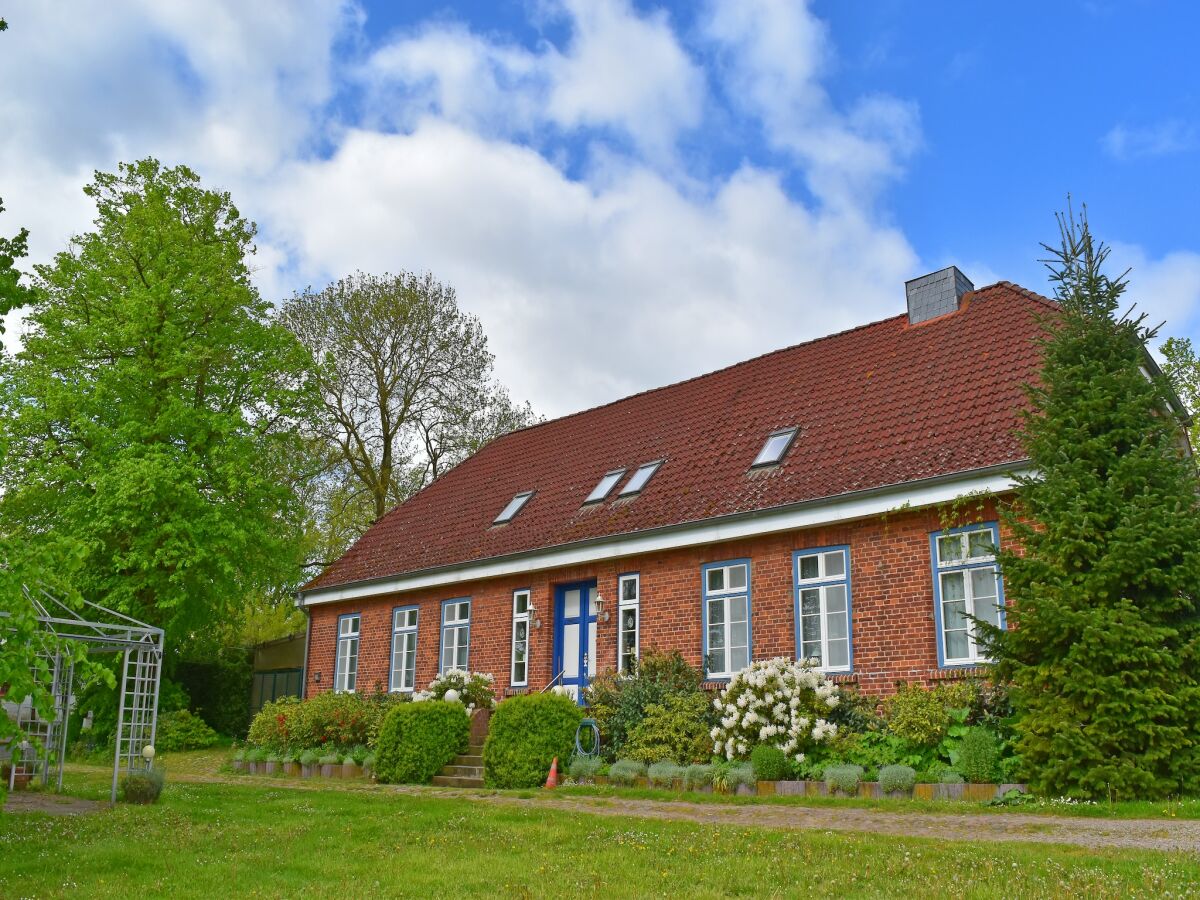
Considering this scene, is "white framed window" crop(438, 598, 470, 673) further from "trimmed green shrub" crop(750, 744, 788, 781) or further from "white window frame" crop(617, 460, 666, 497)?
"trimmed green shrub" crop(750, 744, 788, 781)

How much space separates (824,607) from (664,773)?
3.26 meters

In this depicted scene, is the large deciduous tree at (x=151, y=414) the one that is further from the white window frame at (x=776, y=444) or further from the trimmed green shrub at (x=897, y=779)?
the trimmed green shrub at (x=897, y=779)

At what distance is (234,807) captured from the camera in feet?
39.4

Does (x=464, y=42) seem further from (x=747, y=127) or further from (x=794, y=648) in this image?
(x=794, y=648)

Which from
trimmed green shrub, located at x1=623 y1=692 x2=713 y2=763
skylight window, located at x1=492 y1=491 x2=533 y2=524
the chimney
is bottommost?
trimmed green shrub, located at x1=623 y1=692 x2=713 y2=763

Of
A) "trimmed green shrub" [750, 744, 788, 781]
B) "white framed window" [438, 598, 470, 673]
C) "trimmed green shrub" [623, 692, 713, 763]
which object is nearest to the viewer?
"trimmed green shrub" [750, 744, 788, 781]

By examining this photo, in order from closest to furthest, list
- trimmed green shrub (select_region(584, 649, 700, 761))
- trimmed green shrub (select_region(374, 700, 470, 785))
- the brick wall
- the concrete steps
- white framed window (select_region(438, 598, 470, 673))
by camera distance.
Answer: the brick wall
trimmed green shrub (select_region(584, 649, 700, 761))
the concrete steps
trimmed green shrub (select_region(374, 700, 470, 785))
white framed window (select_region(438, 598, 470, 673))

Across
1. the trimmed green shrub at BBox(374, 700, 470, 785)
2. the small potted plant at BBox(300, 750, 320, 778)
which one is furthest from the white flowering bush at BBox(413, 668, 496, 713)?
the small potted plant at BBox(300, 750, 320, 778)

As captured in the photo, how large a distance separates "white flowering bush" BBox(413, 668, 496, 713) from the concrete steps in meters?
1.56

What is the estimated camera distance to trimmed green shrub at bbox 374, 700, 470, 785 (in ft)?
51.1

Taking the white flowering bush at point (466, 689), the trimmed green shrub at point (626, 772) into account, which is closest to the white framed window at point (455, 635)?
the white flowering bush at point (466, 689)

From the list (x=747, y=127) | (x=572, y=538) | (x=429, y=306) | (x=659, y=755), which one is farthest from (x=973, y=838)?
(x=429, y=306)

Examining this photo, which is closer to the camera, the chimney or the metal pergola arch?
the metal pergola arch

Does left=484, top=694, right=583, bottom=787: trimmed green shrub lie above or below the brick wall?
below
